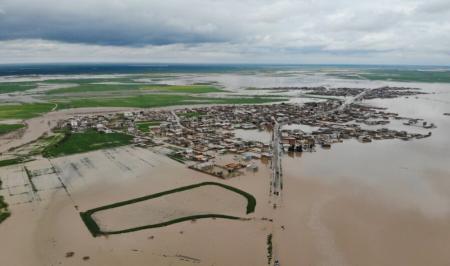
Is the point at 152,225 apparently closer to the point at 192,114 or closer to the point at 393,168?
the point at 393,168

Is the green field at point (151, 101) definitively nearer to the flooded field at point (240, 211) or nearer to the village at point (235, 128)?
the village at point (235, 128)

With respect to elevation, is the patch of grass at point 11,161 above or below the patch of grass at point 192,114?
below

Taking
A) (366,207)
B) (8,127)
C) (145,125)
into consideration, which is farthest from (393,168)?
(8,127)

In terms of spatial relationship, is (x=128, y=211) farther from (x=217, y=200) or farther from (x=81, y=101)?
(x=81, y=101)

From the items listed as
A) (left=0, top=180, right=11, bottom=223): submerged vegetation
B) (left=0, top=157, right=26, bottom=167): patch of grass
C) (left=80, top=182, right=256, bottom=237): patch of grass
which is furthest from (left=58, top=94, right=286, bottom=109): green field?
(left=0, top=180, right=11, bottom=223): submerged vegetation

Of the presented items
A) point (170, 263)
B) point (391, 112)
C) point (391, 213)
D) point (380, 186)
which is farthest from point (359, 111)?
point (170, 263)

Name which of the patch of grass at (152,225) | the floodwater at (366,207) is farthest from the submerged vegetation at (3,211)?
the floodwater at (366,207)
